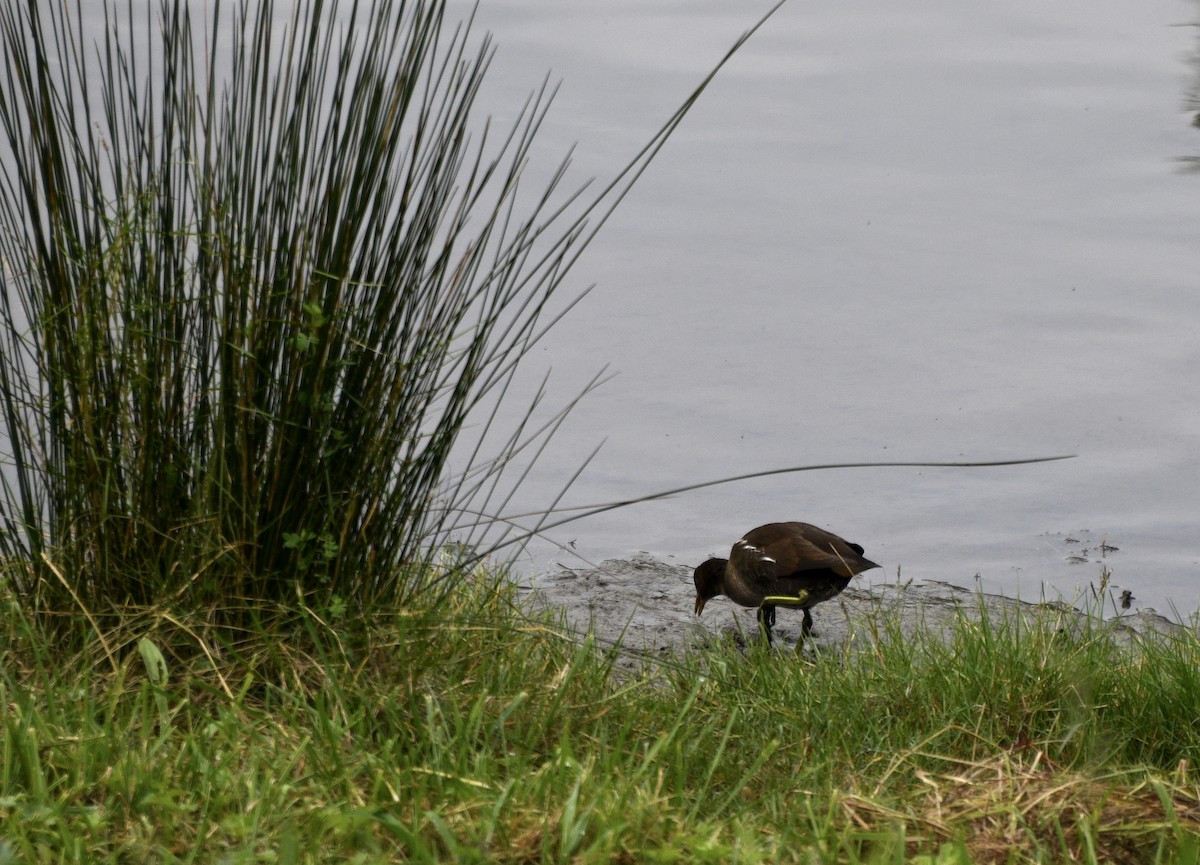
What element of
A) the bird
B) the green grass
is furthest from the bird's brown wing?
the green grass

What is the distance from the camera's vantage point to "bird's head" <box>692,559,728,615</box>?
4.14 metres

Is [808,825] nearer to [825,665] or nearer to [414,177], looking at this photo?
[825,665]

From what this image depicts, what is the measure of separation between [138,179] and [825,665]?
5.52 ft

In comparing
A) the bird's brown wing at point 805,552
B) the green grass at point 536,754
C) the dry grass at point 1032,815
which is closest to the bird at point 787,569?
the bird's brown wing at point 805,552

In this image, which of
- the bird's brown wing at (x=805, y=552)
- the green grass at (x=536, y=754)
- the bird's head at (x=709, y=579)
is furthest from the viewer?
the bird's head at (x=709, y=579)

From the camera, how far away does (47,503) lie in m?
2.56

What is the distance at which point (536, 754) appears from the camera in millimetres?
2197

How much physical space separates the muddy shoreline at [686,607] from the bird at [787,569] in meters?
A: 0.09

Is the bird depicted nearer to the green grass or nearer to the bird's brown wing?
the bird's brown wing

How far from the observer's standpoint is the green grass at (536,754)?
187 centimetres

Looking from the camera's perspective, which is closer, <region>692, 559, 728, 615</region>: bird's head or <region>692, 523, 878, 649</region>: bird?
<region>692, 523, 878, 649</region>: bird

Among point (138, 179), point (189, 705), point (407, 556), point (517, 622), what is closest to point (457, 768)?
point (189, 705)

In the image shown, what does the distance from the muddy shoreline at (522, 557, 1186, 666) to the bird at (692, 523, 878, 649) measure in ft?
0.30

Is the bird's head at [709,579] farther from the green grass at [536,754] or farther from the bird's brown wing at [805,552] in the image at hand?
the green grass at [536,754]
